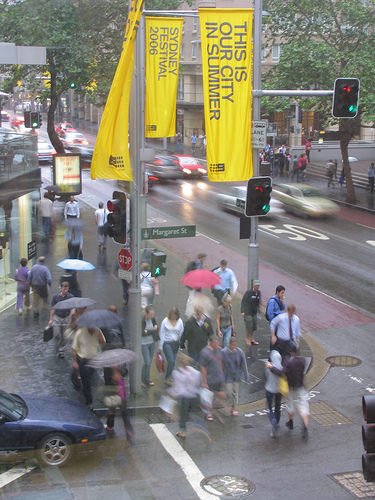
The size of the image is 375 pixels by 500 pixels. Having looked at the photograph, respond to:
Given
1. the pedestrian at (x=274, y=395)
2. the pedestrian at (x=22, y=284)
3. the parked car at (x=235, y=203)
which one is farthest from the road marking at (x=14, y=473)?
the parked car at (x=235, y=203)

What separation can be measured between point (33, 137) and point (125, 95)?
10562 millimetres

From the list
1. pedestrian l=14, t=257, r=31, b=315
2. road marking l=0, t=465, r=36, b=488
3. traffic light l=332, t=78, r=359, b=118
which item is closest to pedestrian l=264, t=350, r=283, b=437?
road marking l=0, t=465, r=36, b=488

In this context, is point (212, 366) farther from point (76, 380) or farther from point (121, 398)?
point (76, 380)

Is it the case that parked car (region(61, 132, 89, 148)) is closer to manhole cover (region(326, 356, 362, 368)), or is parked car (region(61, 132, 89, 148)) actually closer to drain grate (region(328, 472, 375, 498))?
manhole cover (region(326, 356, 362, 368))

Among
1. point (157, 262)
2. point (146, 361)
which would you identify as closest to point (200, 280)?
point (157, 262)

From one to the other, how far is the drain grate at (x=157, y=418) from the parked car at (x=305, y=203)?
20.3 metres

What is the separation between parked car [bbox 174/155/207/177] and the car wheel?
31.7 m

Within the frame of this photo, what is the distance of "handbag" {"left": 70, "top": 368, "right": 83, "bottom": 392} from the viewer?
11.4 m

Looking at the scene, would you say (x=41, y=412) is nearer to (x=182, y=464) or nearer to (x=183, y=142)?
(x=182, y=464)

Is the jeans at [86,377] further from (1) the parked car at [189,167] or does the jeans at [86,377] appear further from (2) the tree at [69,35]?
(1) the parked car at [189,167]

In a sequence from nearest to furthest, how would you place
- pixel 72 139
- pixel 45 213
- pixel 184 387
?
pixel 184 387
pixel 45 213
pixel 72 139

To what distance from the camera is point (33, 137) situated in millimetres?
20625

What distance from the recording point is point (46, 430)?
356 inches

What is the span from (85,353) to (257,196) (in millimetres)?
5547
